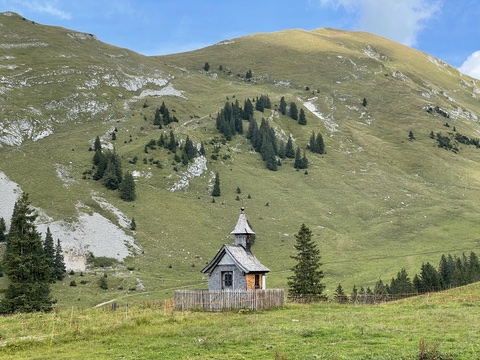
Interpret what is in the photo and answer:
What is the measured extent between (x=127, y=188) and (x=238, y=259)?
75.4 m

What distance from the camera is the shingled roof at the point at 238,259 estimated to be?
4919cm

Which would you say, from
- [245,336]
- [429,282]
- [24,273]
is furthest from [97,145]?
[245,336]

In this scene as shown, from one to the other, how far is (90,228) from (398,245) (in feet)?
230

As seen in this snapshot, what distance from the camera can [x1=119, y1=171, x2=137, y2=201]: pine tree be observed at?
119 meters

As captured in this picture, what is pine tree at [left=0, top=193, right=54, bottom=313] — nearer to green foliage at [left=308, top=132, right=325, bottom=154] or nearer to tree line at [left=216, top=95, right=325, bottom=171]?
tree line at [left=216, top=95, right=325, bottom=171]

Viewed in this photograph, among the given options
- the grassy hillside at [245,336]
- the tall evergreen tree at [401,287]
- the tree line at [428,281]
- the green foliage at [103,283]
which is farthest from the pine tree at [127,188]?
the grassy hillside at [245,336]

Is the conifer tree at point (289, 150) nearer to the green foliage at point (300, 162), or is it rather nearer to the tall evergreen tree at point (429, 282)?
the green foliage at point (300, 162)

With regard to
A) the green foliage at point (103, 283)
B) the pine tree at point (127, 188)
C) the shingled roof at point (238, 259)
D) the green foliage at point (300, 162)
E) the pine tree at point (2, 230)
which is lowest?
the green foliage at point (103, 283)

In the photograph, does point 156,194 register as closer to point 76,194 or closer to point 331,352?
point 76,194

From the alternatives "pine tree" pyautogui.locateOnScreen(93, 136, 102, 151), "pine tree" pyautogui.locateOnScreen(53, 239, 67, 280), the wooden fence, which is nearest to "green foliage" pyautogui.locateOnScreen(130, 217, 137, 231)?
"pine tree" pyautogui.locateOnScreen(53, 239, 67, 280)

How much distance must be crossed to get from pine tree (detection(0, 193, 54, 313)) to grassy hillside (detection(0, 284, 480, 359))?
33.3 feet

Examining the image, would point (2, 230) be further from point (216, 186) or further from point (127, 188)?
point (216, 186)

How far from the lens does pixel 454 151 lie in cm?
19750

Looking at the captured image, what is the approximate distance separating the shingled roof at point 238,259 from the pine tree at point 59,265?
4061 cm
